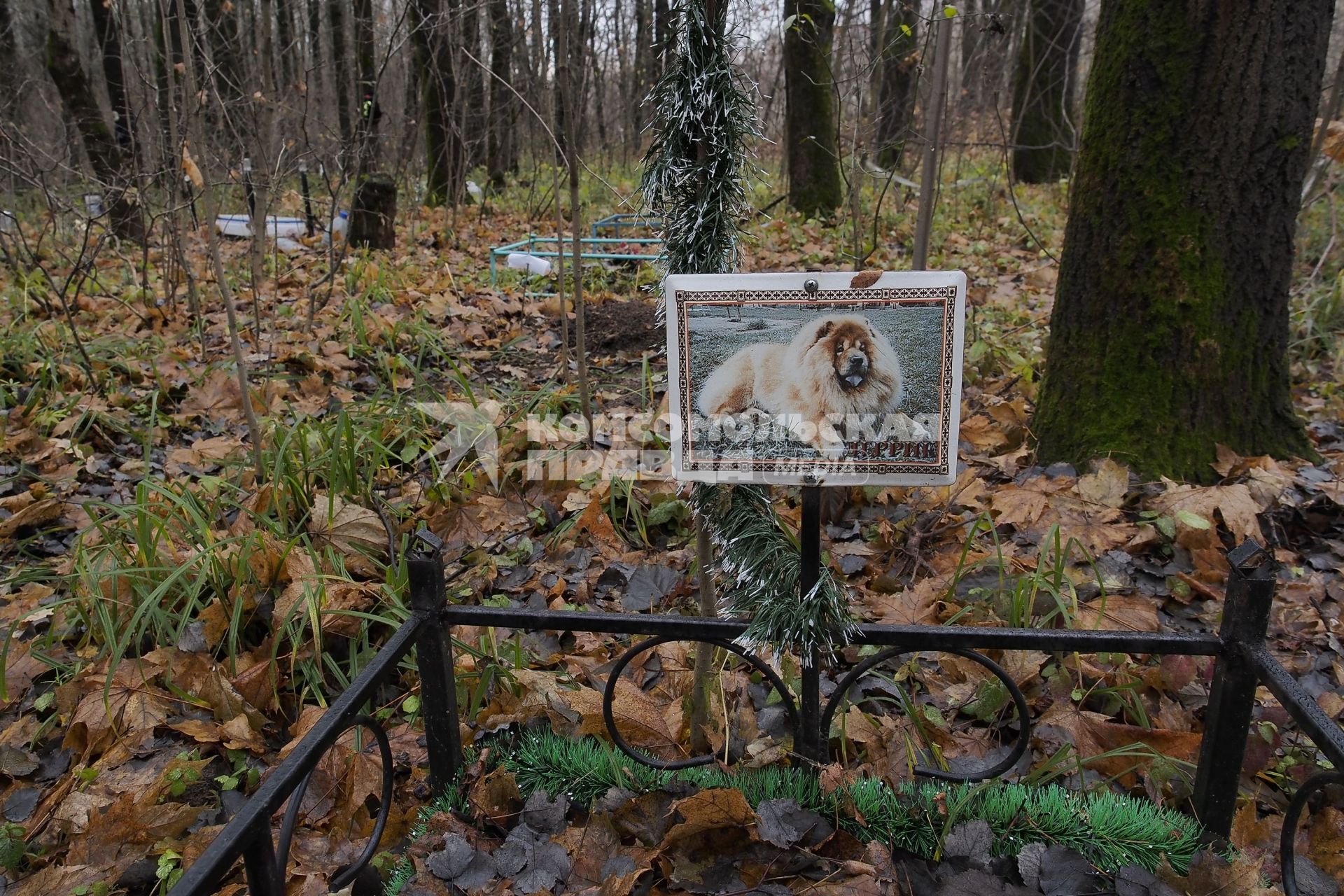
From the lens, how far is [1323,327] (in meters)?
4.38

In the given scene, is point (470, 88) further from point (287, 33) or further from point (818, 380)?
point (818, 380)

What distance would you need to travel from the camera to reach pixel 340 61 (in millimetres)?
11414

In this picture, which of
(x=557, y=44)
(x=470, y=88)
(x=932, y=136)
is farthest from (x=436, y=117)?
(x=932, y=136)

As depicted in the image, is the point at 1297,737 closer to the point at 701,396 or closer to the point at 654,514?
the point at 701,396

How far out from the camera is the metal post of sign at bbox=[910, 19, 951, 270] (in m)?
2.59

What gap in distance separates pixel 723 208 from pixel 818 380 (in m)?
0.37

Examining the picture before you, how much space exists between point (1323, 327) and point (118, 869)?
5.58 metres

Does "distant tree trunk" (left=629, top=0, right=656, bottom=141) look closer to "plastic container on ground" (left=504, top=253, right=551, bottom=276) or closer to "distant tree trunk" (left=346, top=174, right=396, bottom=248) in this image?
"distant tree trunk" (left=346, top=174, right=396, bottom=248)

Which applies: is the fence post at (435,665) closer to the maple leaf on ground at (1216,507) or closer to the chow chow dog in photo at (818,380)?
the chow chow dog in photo at (818,380)

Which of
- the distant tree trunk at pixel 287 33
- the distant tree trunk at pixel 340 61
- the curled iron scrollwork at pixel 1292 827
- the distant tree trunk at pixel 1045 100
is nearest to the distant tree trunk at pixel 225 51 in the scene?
the distant tree trunk at pixel 287 33

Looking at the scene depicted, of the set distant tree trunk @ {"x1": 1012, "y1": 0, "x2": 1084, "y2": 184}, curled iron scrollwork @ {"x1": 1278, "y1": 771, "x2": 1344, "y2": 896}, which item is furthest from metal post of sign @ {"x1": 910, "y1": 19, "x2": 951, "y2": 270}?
distant tree trunk @ {"x1": 1012, "y1": 0, "x2": 1084, "y2": 184}

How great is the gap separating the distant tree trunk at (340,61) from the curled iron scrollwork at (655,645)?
36.1 ft

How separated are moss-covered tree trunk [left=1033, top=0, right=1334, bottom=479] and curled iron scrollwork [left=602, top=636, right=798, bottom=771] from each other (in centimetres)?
179

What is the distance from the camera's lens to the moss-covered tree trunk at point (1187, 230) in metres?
2.49
